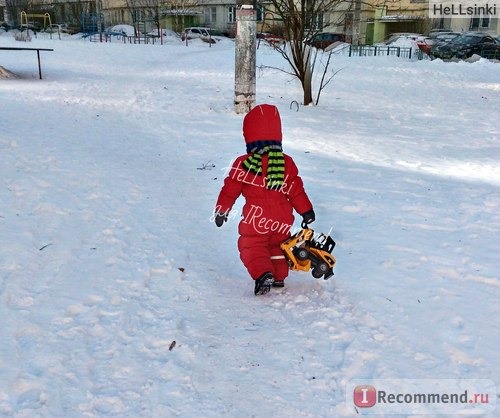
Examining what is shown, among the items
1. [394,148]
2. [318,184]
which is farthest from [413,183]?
[394,148]

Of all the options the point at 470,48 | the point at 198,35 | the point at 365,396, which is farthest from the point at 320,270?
the point at 198,35

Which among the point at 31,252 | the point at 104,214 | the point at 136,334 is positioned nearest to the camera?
the point at 136,334

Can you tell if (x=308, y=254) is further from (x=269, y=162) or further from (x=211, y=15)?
(x=211, y=15)

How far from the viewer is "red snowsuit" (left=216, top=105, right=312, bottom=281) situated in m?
3.47

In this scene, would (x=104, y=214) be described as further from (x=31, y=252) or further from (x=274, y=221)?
(x=274, y=221)

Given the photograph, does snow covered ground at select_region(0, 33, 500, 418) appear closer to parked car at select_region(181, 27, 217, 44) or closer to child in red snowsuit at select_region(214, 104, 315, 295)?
child in red snowsuit at select_region(214, 104, 315, 295)

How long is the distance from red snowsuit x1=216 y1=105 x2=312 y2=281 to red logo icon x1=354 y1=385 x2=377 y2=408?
107 centimetres

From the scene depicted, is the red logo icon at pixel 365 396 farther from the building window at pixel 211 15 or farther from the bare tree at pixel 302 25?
the building window at pixel 211 15

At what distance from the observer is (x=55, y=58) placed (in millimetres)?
22250

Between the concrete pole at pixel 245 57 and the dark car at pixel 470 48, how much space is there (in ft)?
63.6

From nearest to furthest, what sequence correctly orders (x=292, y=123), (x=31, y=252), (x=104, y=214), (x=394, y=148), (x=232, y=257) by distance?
(x=31, y=252) → (x=232, y=257) → (x=104, y=214) → (x=394, y=148) → (x=292, y=123)

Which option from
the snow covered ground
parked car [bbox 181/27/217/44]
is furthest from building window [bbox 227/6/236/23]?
the snow covered ground

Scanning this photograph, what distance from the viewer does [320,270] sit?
3520 mm

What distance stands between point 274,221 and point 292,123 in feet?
20.7
